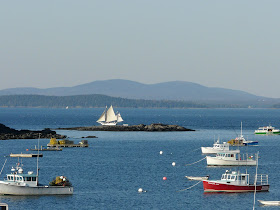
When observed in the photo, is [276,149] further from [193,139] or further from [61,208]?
[61,208]

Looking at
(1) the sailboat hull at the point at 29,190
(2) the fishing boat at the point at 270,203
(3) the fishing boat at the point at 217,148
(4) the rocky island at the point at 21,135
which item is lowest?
(2) the fishing boat at the point at 270,203

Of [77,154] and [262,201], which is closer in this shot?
[262,201]

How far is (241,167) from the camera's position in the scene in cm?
10344

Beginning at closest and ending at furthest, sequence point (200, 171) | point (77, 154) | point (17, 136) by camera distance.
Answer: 1. point (200, 171)
2. point (77, 154)
3. point (17, 136)

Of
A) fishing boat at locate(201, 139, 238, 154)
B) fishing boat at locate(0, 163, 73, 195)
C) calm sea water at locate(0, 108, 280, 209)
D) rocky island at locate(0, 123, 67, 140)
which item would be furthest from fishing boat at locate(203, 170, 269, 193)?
rocky island at locate(0, 123, 67, 140)

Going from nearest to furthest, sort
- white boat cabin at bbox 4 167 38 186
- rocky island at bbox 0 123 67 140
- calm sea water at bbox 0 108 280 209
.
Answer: white boat cabin at bbox 4 167 38 186 → calm sea water at bbox 0 108 280 209 → rocky island at bbox 0 123 67 140

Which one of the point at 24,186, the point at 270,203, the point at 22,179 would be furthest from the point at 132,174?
the point at 270,203

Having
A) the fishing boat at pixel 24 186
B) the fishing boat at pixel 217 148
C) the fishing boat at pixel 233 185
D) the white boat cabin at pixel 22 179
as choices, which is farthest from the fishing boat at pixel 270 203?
the fishing boat at pixel 217 148

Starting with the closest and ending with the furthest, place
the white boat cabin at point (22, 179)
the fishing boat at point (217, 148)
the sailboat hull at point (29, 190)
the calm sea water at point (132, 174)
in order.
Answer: the sailboat hull at point (29, 190), the white boat cabin at point (22, 179), the calm sea water at point (132, 174), the fishing boat at point (217, 148)

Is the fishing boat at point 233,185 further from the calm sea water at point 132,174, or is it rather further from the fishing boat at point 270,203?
the fishing boat at point 270,203

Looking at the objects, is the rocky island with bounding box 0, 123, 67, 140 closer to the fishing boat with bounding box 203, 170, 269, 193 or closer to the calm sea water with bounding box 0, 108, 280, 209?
the calm sea water with bounding box 0, 108, 280, 209

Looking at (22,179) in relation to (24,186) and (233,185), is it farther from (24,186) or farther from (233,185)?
(233,185)

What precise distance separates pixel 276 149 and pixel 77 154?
4398 centimetres

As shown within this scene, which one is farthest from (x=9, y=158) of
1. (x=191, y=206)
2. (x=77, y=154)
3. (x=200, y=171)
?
(x=191, y=206)
